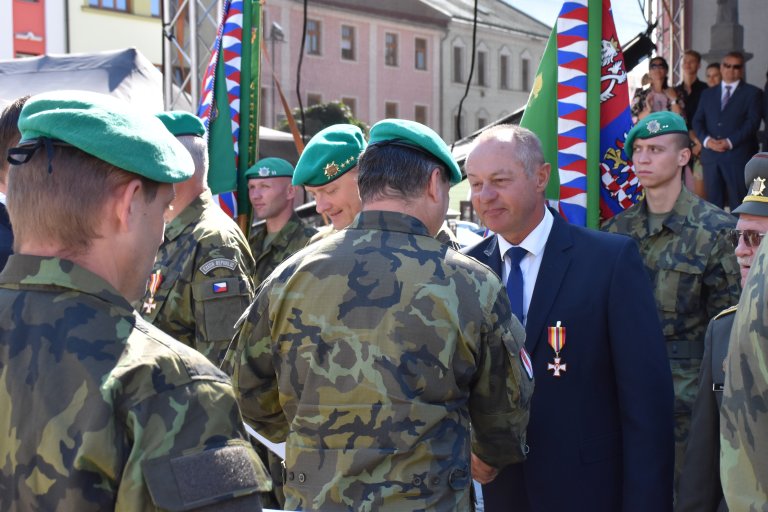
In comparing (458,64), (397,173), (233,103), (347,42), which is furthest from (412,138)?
(458,64)

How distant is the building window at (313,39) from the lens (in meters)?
43.0

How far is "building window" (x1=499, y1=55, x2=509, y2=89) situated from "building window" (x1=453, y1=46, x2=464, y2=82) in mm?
2225

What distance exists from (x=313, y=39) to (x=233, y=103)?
125 feet

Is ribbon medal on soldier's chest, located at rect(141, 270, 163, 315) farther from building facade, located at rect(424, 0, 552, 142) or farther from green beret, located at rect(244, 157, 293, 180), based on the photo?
building facade, located at rect(424, 0, 552, 142)

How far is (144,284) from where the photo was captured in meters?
1.67

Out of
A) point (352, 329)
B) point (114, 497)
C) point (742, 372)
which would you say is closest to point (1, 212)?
point (352, 329)

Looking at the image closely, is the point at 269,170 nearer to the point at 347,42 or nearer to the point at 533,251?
the point at 533,251

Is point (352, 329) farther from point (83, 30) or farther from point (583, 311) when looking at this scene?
point (83, 30)

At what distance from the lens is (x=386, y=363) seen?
7.66 ft

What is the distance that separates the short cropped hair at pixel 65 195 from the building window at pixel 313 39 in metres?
42.5

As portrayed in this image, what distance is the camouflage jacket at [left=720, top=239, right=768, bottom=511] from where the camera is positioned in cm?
162

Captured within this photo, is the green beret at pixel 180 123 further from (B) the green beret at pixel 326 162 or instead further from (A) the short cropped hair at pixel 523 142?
(A) the short cropped hair at pixel 523 142

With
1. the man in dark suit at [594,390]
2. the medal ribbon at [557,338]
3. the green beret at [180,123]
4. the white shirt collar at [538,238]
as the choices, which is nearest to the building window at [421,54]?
the green beret at [180,123]

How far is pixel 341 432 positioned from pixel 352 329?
0.26m
